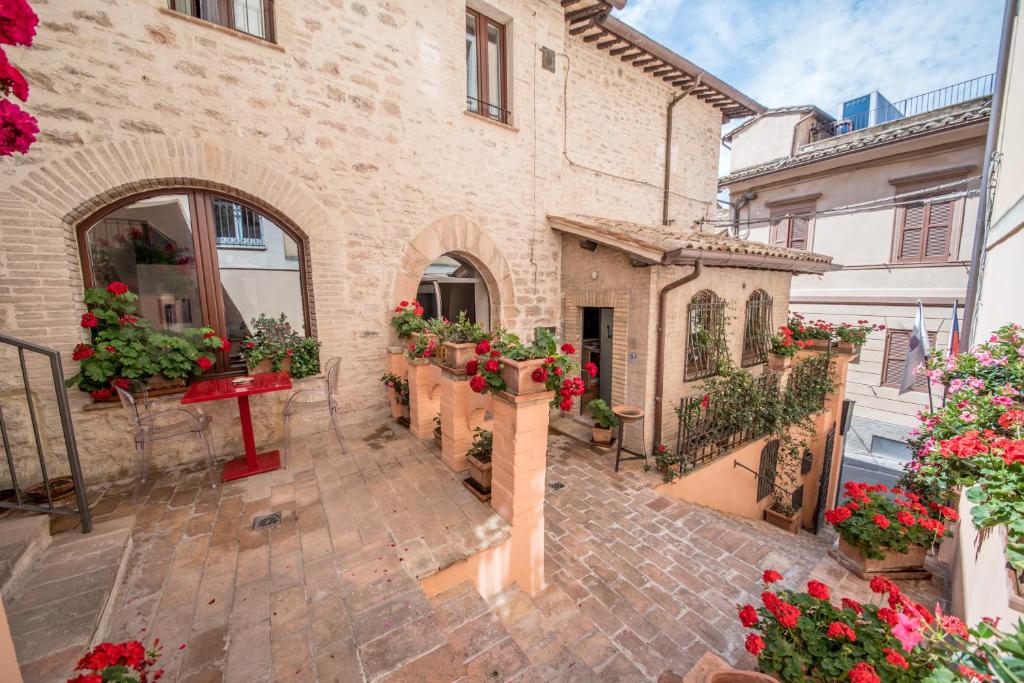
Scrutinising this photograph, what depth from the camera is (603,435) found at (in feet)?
20.1

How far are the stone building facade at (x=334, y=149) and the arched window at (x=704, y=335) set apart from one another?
2.44 meters

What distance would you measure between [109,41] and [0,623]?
504 centimetres

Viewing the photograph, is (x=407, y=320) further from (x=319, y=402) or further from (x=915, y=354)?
(x=915, y=354)

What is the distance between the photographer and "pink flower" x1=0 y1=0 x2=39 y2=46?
1.35 m

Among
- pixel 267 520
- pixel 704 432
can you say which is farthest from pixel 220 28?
pixel 704 432

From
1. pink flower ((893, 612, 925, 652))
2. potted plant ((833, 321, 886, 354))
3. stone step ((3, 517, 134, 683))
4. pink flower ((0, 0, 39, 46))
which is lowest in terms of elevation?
stone step ((3, 517, 134, 683))

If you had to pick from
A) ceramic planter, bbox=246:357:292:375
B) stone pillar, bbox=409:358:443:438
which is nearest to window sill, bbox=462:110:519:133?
stone pillar, bbox=409:358:443:438

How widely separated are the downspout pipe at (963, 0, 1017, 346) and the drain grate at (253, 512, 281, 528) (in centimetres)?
882

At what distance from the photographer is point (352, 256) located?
5031 mm

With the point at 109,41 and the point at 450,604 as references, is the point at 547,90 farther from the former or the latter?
the point at 450,604

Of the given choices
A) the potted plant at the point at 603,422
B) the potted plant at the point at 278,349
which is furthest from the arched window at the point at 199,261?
the potted plant at the point at 603,422

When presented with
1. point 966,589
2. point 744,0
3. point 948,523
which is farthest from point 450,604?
point 744,0

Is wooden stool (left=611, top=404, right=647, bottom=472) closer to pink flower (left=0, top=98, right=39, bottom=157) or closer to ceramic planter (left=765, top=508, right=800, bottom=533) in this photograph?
ceramic planter (left=765, top=508, right=800, bottom=533)

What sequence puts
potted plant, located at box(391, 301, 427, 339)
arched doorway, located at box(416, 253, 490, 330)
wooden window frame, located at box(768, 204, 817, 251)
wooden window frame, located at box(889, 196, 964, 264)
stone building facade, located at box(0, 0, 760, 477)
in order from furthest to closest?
wooden window frame, located at box(768, 204, 817, 251) < wooden window frame, located at box(889, 196, 964, 264) < arched doorway, located at box(416, 253, 490, 330) < potted plant, located at box(391, 301, 427, 339) < stone building facade, located at box(0, 0, 760, 477)
